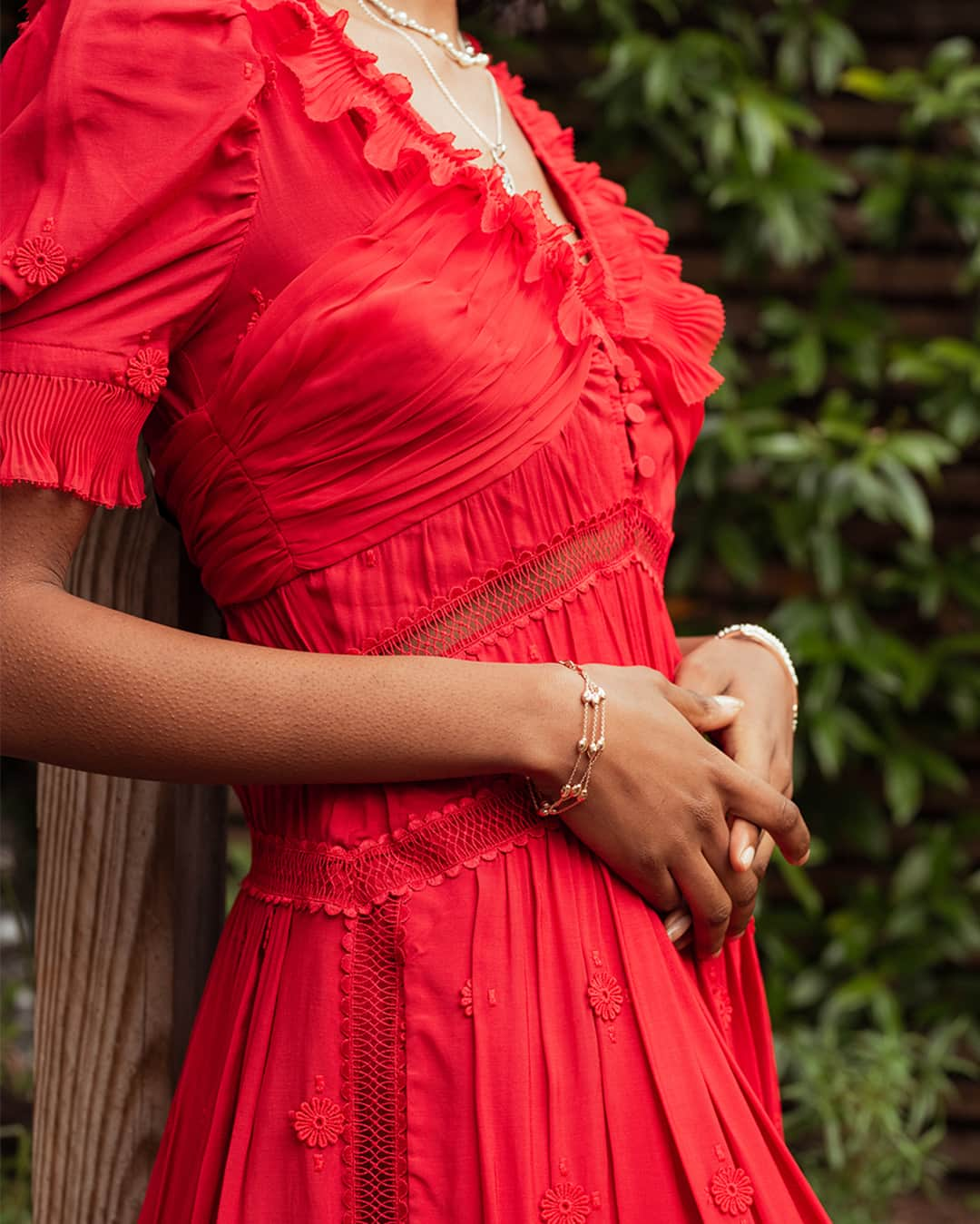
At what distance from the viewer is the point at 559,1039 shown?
3.08 ft

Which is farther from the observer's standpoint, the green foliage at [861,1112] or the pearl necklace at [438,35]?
the green foliage at [861,1112]

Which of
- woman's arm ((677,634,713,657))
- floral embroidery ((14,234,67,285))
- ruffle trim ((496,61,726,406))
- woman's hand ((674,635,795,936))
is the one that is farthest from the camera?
woman's arm ((677,634,713,657))

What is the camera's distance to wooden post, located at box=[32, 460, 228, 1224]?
47.3 inches

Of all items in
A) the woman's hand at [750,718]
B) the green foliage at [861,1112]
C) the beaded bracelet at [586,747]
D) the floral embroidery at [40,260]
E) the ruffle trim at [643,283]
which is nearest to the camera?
the floral embroidery at [40,260]

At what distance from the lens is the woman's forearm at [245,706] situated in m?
0.87

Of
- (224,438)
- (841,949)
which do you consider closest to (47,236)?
(224,438)

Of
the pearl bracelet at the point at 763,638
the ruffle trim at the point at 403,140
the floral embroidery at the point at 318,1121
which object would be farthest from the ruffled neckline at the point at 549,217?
the floral embroidery at the point at 318,1121

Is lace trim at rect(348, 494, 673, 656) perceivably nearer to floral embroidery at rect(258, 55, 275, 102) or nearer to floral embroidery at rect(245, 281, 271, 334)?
floral embroidery at rect(245, 281, 271, 334)

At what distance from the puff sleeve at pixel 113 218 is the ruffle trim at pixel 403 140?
61 mm

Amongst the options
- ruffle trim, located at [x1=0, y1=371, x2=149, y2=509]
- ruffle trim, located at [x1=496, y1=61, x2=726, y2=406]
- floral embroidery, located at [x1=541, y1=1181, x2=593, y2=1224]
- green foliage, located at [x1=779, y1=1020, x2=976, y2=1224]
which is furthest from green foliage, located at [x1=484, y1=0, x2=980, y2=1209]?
ruffle trim, located at [x1=0, y1=371, x2=149, y2=509]

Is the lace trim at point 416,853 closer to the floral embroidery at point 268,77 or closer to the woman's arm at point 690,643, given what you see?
the woman's arm at point 690,643

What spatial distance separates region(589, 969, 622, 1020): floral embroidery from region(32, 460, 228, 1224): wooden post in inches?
18.2

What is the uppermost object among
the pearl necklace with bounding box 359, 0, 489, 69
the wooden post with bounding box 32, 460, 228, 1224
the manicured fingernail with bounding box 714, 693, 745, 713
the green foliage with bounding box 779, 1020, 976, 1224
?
the pearl necklace with bounding box 359, 0, 489, 69

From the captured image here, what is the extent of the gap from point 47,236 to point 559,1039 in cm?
64
